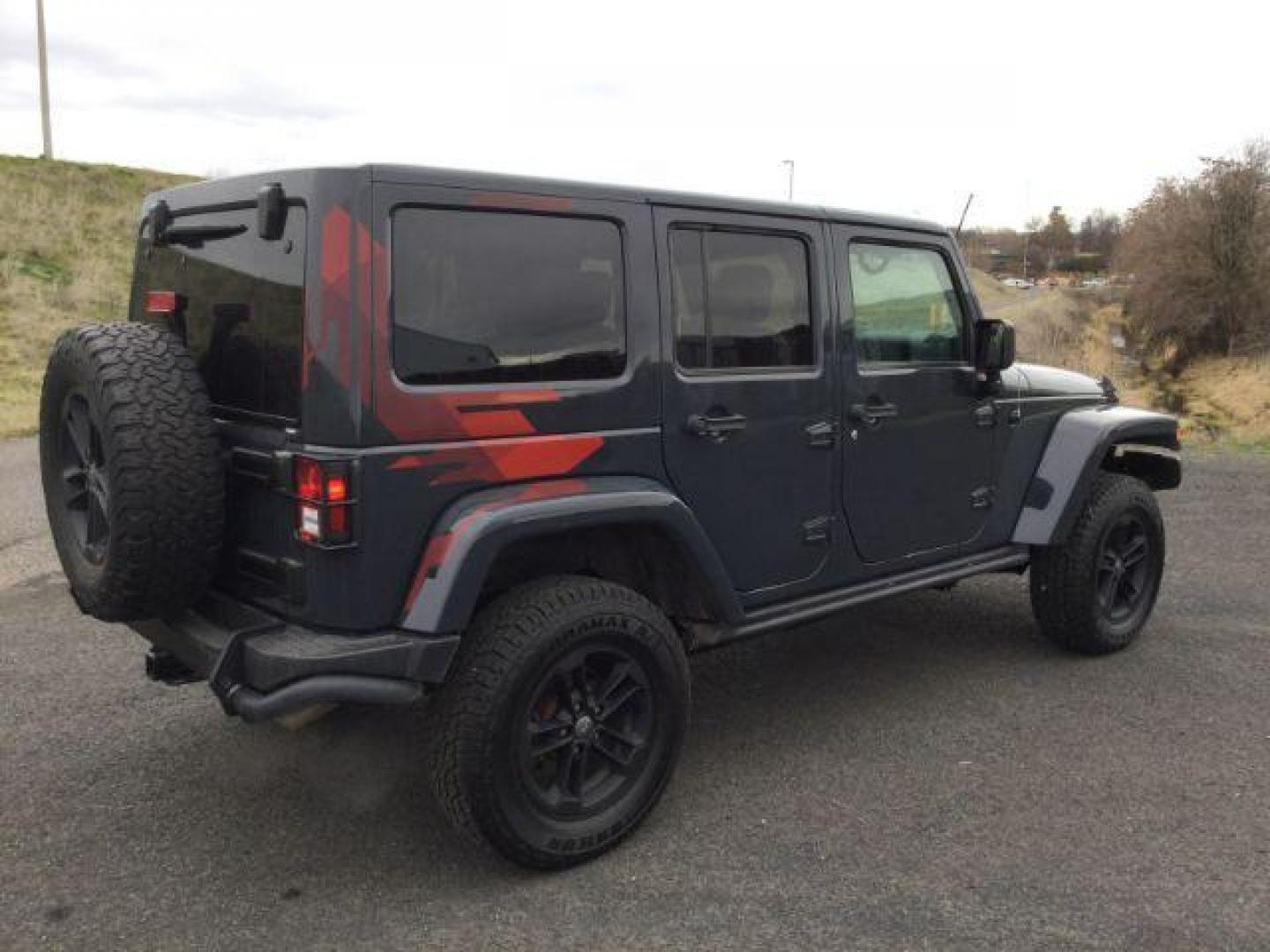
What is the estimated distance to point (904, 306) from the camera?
158 inches

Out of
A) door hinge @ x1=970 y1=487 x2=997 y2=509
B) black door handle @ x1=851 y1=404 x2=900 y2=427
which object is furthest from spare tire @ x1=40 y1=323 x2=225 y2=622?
door hinge @ x1=970 y1=487 x2=997 y2=509

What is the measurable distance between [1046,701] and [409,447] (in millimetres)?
2829

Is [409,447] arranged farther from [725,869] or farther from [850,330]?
[850,330]

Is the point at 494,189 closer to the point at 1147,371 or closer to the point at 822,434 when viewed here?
the point at 822,434

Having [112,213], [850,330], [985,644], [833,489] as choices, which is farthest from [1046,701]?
[112,213]

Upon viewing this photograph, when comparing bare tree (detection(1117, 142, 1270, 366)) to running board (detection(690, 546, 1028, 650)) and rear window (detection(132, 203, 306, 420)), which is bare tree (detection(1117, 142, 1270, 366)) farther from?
rear window (detection(132, 203, 306, 420))

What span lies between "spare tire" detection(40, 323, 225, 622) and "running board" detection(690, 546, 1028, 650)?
1.54 metres

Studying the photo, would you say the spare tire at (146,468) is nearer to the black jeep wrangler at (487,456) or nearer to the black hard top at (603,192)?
the black jeep wrangler at (487,456)

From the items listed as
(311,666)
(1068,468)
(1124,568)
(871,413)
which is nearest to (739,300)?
(871,413)

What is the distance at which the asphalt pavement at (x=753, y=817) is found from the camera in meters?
2.70

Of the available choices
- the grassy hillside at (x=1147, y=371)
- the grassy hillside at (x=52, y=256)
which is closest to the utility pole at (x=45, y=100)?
the grassy hillside at (x=52, y=256)

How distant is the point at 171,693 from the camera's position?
423cm

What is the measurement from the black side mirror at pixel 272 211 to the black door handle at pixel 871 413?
1.97m

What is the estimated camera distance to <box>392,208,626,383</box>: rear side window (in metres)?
2.71
